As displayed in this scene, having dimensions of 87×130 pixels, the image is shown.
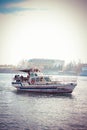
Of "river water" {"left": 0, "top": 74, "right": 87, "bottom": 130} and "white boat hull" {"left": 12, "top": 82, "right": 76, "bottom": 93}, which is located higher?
"white boat hull" {"left": 12, "top": 82, "right": 76, "bottom": 93}

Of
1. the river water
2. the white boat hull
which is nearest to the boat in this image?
the white boat hull

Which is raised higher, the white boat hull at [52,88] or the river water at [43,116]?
the white boat hull at [52,88]

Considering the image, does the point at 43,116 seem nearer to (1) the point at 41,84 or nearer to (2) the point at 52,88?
(2) the point at 52,88

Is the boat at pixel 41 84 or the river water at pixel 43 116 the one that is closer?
the river water at pixel 43 116

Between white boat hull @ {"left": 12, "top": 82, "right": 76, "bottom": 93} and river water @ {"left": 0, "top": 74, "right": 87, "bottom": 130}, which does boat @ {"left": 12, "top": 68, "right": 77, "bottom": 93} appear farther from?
river water @ {"left": 0, "top": 74, "right": 87, "bottom": 130}

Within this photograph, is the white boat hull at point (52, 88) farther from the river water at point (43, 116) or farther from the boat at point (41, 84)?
the river water at point (43, 116)

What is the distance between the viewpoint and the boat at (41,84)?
18.6 m

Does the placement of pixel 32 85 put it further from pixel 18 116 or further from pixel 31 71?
pixel 18 116

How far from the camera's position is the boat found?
18.6 meters

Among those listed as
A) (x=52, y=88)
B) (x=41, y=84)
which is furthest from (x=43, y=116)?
(x=41, y=84)

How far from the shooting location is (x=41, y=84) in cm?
1903

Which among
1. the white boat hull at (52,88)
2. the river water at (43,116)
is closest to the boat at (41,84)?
the white boat hull at (52,88)

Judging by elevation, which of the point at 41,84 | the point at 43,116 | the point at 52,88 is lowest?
the point at 43,116

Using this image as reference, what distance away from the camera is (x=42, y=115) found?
1179 cm
